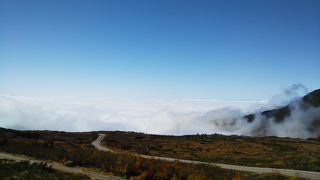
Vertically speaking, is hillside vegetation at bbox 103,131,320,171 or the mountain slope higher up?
the mountain slope

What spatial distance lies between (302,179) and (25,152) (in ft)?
86.7

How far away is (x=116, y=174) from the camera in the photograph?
25.5 m

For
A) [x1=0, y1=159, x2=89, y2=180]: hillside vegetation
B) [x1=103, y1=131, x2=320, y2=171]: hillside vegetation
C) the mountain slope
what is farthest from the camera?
the mountain slope

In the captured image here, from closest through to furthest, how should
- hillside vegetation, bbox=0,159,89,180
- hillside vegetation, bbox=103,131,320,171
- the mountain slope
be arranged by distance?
hillside vegetation, bbox=0,159,89,180
hillside vegetation, bbox=103,131,320,171
the mountain slope

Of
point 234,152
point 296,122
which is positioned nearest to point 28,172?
point 234,152

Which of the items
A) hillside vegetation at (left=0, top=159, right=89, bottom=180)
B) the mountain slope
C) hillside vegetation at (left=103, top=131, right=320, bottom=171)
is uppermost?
the mountain slope

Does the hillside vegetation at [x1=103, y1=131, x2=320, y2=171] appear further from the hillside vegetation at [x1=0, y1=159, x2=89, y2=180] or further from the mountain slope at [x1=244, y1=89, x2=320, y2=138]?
the mountain slope at [x1=244, y1=89, x2=320, y2=138]

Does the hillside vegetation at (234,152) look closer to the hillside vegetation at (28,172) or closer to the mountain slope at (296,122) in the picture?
the hillside vegetation at (28,172)

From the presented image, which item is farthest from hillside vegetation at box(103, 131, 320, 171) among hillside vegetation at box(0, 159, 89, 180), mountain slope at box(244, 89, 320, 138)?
mountain slope at box(244, 89, 320, 138)

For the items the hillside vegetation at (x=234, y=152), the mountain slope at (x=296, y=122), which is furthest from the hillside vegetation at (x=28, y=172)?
the mountain slope at (x=296, y=122)

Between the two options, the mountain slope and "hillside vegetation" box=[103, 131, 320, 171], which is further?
the mountain slope

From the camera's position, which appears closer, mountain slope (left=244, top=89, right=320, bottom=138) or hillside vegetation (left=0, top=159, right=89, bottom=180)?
hillside vegetation (left=0, top=159, right=89, bottom=180)

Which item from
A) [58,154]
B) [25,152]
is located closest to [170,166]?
[58,154]

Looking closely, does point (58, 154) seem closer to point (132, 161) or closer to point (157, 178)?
point (132, 161)
